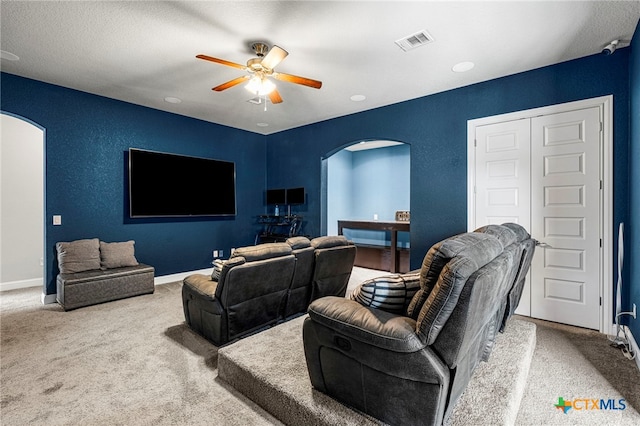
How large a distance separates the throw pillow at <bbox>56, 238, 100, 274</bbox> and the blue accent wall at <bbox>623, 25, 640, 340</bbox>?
5928mm

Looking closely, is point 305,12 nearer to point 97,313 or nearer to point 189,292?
point 189,292

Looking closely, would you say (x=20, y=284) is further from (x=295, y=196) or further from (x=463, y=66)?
(x=463, y=66)

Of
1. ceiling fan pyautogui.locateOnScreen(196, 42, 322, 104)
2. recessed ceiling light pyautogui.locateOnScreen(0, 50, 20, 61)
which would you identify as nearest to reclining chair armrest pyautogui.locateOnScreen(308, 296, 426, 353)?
ceiling fan pyautogui.locateOnScreen(196, 42, 322, 104)

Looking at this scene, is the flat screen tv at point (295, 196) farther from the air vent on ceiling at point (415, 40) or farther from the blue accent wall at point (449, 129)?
the air vent on ceiling at point (415, 40)

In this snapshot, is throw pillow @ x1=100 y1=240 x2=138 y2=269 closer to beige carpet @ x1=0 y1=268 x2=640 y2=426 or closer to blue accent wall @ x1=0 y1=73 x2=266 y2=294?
blue accent wall @ x1=0 y1=73 x2=266 y2=294

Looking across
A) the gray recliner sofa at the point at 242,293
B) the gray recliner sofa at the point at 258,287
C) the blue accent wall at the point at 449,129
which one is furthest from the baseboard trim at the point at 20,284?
the blue accent wall at the point at 449,129

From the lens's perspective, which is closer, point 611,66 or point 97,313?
point 611,66

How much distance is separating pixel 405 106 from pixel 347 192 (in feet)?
12.5

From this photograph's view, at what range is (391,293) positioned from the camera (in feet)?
5.52

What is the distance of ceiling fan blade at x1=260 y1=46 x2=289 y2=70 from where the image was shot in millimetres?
2617

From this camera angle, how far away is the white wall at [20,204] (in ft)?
15.7

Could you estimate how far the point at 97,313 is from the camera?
144 inches

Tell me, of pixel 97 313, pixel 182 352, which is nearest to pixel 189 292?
pixel 182 352

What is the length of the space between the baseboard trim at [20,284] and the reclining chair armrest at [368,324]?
5.70 metres
